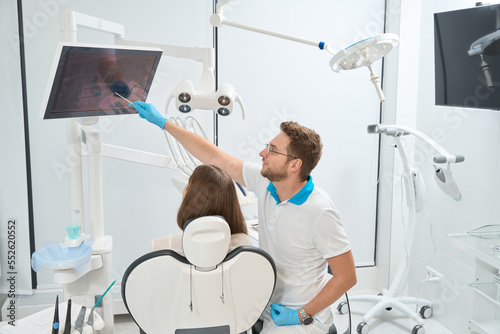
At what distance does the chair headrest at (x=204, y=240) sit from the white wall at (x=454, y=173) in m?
1.72

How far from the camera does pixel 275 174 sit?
1928 mm

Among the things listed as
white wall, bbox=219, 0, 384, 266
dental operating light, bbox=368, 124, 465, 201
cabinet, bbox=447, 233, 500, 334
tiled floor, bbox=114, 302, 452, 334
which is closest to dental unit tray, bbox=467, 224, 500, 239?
cabinet, bbox=447, 233, 500, 334

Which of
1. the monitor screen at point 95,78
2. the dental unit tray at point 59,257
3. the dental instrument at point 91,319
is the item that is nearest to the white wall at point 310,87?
the monitor screen at point 95,78

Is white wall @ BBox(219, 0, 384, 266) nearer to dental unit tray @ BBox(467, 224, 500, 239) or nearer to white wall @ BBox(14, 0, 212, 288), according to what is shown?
white wall @ BBox(14, 0, 212, 288)

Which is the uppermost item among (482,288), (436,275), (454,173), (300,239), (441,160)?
(441,160)

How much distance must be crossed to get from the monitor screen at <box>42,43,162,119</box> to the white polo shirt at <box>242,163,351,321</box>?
2.24 ft

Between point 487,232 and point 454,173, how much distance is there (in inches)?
23.6

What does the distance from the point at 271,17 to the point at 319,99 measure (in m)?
0.65

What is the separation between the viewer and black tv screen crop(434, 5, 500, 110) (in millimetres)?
2379

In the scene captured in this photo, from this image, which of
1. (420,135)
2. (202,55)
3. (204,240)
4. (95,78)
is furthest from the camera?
(420,135)

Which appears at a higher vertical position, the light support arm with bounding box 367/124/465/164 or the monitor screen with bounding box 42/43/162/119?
the monitor screen with bounding box 42/43/162/119

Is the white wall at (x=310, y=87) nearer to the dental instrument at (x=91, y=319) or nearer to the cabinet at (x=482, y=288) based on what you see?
the cabinet at (x=482, y=288)

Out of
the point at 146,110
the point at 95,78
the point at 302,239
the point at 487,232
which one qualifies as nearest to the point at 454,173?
the point at 487,232

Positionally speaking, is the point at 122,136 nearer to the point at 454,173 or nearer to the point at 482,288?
the point at 454,173
